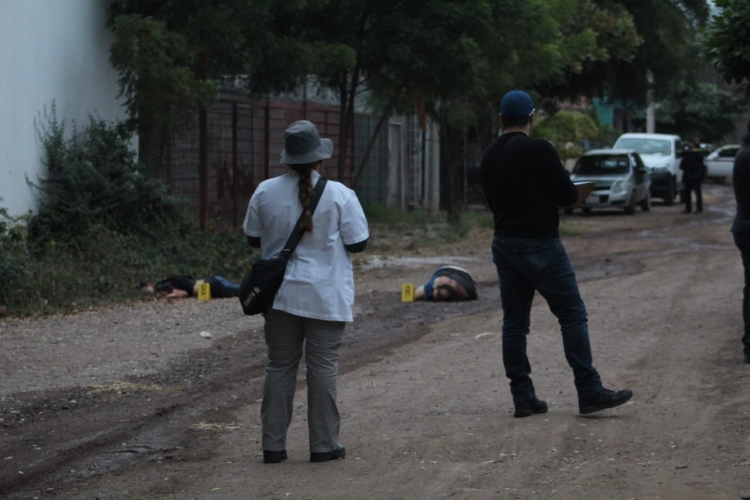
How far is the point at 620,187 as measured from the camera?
Answer: 94.9ft

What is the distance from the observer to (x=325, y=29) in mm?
17109

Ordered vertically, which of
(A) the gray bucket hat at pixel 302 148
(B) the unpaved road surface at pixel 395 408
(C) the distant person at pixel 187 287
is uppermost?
(A) the gray bucket hat at pixel 302 148

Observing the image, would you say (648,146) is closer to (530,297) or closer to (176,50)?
(176,50)

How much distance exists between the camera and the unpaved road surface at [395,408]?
18.1ft

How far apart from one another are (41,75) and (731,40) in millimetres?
8175

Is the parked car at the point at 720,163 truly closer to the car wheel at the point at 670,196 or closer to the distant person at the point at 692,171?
the car wheel at the point at 670,196

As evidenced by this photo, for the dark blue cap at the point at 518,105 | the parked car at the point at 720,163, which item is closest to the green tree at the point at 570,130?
the parked car at the point at 720,163

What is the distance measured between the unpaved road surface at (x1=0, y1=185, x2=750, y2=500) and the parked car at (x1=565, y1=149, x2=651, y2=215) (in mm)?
15412

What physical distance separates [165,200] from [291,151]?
908 centimetres

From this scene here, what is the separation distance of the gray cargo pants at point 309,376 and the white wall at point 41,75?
8.02m

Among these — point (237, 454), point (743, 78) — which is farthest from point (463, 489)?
point (743, 78)

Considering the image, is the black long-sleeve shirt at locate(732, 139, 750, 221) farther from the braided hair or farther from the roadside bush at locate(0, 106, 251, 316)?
the roadside bush at locate(0, 106, 251, 316)

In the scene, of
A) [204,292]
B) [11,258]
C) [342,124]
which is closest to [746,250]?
[204,292]

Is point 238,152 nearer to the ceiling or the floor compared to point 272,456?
nearer to the ceiling
